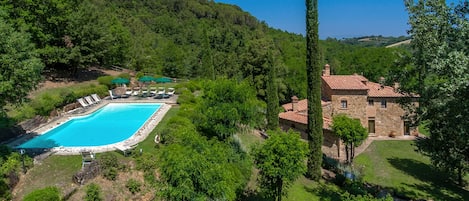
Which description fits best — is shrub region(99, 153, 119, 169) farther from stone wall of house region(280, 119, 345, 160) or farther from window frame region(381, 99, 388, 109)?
window frame region(381, 99, 388, 109)

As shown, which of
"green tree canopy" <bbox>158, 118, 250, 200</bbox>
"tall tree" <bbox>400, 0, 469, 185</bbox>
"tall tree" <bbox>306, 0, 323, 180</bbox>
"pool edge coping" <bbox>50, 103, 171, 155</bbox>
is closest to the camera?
"tall tree" <bbox>400, 0, 469, 185</bbox>

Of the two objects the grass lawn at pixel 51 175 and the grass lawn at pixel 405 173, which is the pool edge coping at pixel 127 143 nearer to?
the grass lawn at pixel 51 175

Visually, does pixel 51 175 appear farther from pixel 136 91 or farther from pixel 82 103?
pixel 136 91

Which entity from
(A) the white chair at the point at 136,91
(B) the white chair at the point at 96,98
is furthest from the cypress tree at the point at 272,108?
(B) the white chair at the point at 96,98

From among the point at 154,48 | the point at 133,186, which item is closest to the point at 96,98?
the point at 133,186

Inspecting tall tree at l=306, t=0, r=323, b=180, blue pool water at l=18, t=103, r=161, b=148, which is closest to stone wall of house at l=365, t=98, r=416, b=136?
tall tree at l=306, t=0, r=323, b=180

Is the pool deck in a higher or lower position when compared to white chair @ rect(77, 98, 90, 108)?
lower
